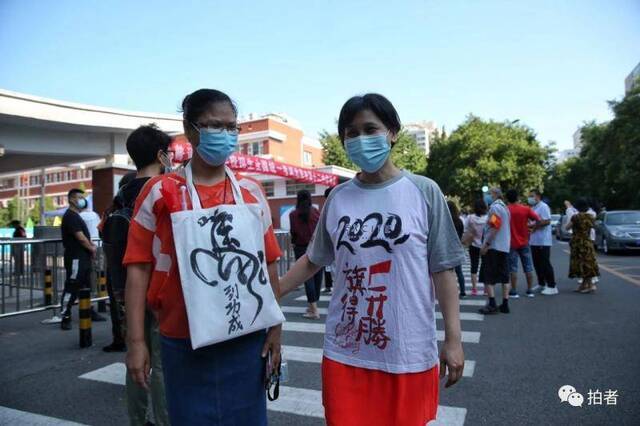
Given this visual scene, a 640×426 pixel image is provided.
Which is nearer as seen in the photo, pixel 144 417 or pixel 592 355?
pixel 144 417

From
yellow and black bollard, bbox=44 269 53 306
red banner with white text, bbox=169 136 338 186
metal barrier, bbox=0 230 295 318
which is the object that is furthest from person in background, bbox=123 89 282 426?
red banner with white text, bbox=169 136 338 186

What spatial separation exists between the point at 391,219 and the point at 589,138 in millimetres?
40841

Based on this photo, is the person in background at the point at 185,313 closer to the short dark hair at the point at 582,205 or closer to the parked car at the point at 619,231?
the short dark hair at the point at 582,205

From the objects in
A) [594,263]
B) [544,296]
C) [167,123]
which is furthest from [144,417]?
[167,123]

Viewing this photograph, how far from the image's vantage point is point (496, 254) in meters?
7.23

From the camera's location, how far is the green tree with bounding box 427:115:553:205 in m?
35.6

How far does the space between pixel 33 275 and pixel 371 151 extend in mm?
8191

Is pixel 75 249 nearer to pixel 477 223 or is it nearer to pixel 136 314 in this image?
pixel 136 314

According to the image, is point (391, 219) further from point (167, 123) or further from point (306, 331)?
point (167, 123)

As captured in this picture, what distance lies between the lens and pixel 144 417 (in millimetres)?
2812

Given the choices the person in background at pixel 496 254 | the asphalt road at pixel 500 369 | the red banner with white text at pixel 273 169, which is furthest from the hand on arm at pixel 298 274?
the red banner with white text at pixel 273 169

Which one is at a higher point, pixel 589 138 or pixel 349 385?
pixel 589 138

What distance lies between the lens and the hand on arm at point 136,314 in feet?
6.15

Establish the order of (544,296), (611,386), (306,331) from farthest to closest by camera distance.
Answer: (544,296), (306,331), (611,386)
